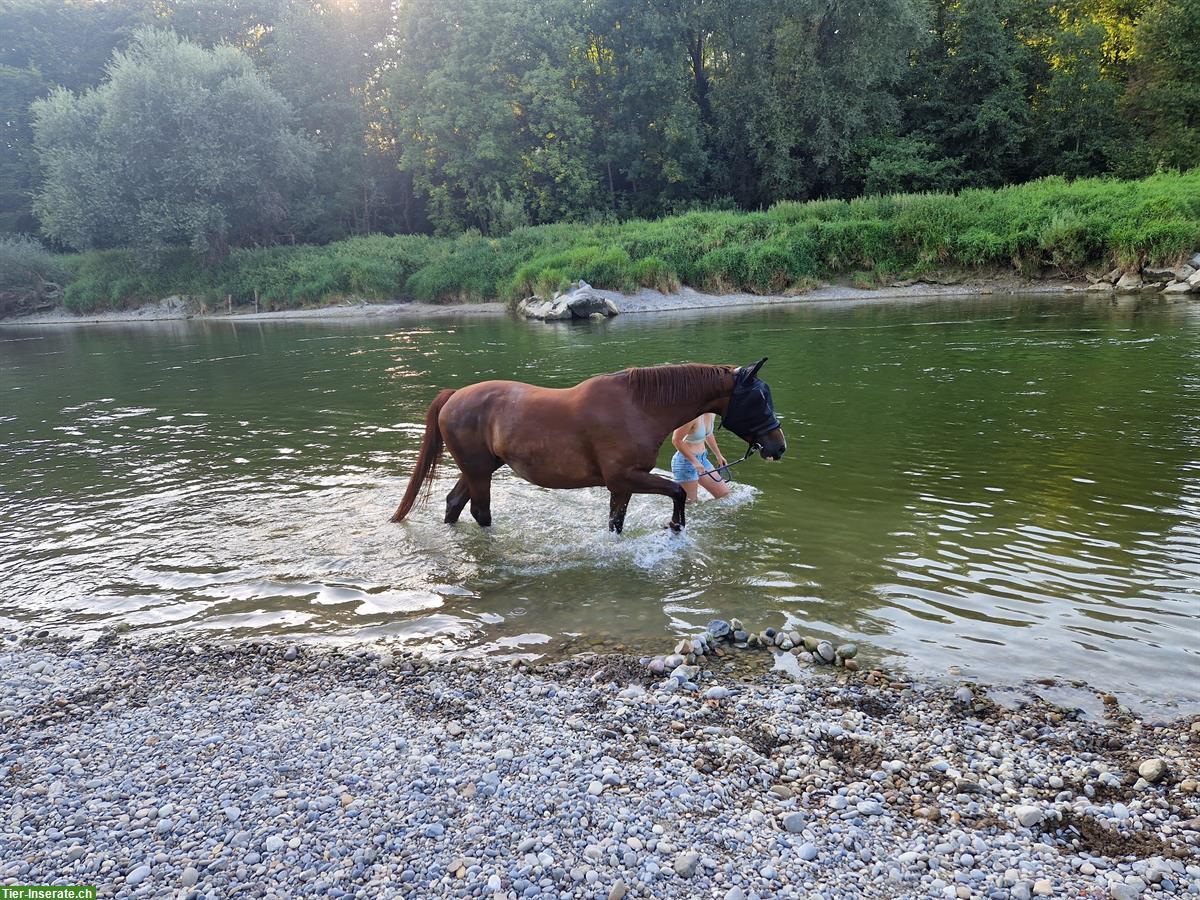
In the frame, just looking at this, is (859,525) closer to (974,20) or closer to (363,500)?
(363,500)

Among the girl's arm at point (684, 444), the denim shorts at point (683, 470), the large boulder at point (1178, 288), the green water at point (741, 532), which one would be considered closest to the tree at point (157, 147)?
the green water at point (741, 532)

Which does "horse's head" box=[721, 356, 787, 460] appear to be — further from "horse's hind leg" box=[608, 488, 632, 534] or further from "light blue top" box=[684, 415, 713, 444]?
"horse's hind leg" box=[608, 488, 632, 534]

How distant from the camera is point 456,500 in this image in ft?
27.9

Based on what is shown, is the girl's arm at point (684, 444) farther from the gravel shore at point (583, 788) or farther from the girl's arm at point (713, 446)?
the gravel shore at point (583, 788)

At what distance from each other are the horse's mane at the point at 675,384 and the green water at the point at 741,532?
1523 millimetres

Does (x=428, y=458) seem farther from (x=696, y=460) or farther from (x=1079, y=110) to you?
(x=1079, y=110)

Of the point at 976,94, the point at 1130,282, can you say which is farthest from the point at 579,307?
the point at 976,94

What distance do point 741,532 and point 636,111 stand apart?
49460 mm

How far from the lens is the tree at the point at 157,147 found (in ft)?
142

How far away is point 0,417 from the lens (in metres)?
16.6

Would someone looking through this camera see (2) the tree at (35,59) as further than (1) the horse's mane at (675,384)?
Yes

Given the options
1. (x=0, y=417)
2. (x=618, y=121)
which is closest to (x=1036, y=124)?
(x=618, y=121)

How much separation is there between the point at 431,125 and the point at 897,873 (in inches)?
2071

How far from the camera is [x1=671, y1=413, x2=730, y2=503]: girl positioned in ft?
27.4
